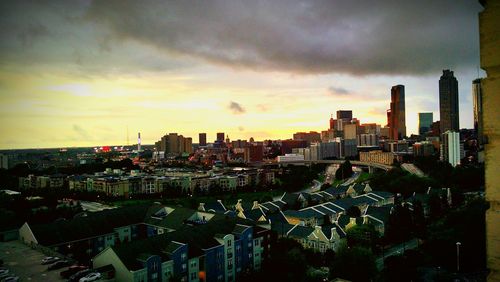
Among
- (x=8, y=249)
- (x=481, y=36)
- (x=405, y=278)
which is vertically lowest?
(x=405, y=278)

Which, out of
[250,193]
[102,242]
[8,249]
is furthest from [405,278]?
[250,193]

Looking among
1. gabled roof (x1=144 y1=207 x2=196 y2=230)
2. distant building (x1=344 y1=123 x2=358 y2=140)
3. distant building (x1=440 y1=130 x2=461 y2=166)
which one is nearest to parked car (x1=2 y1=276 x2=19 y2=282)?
gabled roof (x1=144 y1=207 x2=196 y2=230)

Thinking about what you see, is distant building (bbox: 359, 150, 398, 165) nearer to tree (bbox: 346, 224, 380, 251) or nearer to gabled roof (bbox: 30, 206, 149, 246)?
tree (bbox: 346, 224, 380, 251)

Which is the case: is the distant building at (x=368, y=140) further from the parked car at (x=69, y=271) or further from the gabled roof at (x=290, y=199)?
the parked car at (x=69, y=271)

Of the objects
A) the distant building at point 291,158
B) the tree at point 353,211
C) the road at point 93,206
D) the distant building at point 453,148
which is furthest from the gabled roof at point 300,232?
the distant building at point 291,158

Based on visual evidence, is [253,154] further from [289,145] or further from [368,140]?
[368,140]

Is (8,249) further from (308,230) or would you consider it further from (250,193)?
(250,193)
